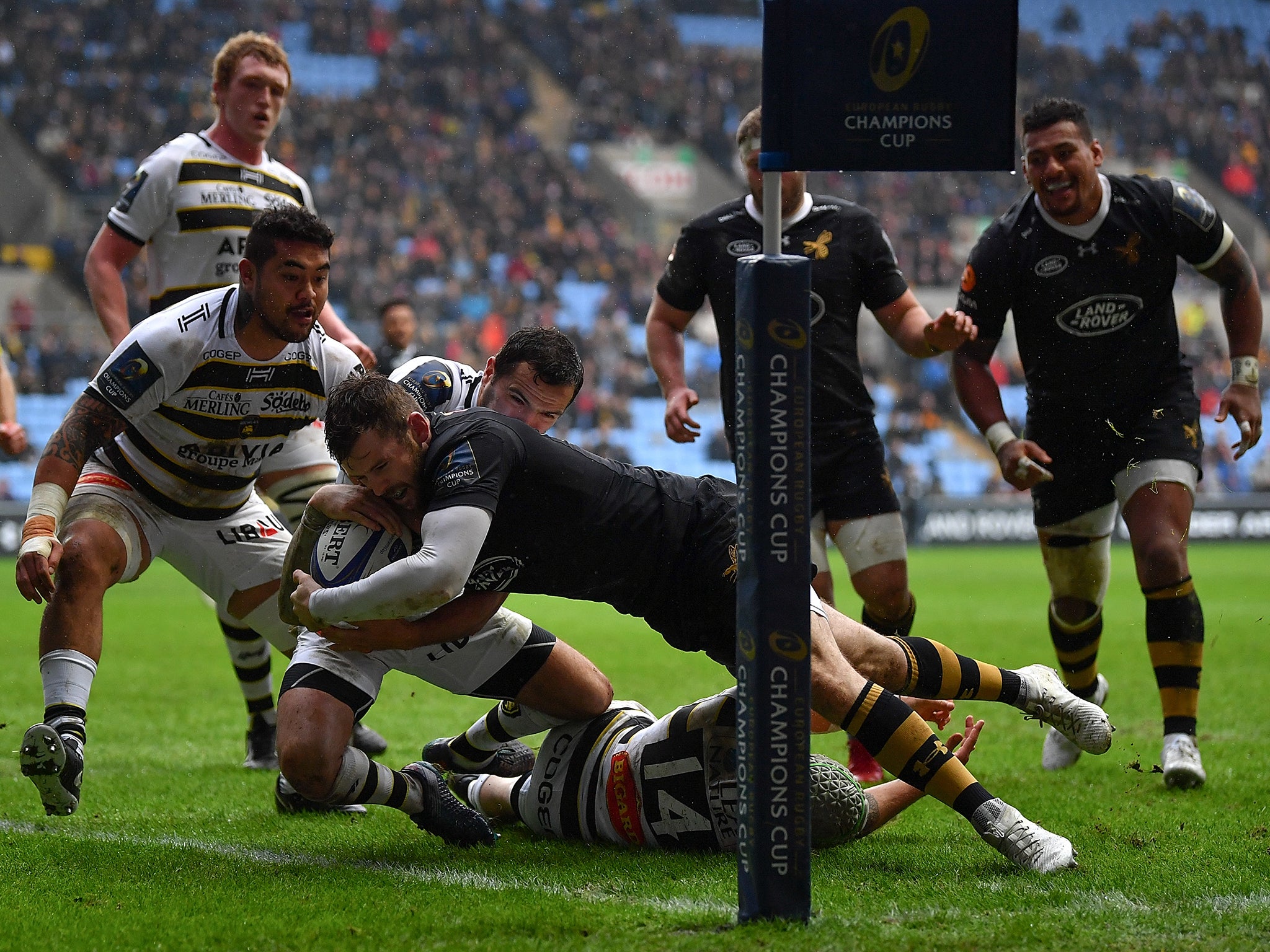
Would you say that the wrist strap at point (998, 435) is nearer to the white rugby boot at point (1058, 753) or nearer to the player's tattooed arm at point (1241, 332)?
the player's tattooed arm at point (1241, 332)

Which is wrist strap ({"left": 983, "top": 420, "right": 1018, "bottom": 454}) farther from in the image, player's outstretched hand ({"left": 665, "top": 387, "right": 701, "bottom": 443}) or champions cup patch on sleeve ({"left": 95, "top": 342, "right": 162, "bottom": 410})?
champions cup patch on sleeve ({"left": 95, "top": 342, "right": 162, "bottom": 410})

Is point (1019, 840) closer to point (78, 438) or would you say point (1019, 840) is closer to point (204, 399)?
point (204, 399)

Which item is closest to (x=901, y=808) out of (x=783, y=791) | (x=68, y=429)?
(x=783, y=791)

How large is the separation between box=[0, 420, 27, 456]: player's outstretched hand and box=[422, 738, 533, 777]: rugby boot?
6.79 feet

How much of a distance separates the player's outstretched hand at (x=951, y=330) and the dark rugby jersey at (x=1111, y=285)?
1.07 meters

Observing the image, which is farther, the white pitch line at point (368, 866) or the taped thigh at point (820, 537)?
the taped thigh at point (820, 537)

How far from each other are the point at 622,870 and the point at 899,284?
2.98 metres

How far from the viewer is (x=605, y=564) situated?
4141 millimetres

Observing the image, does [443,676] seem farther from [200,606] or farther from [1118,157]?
[1118,157]

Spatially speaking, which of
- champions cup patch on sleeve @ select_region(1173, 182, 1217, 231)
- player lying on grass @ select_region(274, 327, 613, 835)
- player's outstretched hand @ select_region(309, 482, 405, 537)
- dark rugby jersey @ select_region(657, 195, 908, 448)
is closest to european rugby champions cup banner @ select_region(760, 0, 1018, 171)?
player lying on grass @ select_region(274, 327, 613, 835)

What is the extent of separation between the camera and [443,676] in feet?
15.0

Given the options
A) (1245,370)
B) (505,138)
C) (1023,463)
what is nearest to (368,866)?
(1023,463)

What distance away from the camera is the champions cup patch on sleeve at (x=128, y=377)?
187 inches

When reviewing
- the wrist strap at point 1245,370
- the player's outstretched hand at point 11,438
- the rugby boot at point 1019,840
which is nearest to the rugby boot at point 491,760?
the rugby boot at point 1019,840
